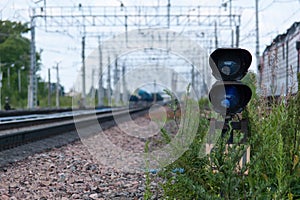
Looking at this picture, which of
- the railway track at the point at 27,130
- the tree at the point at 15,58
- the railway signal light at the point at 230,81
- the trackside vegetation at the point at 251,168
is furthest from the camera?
the tree at the point at 15,58

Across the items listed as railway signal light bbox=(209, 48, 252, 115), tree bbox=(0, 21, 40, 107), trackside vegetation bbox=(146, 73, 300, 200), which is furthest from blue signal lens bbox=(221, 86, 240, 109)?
tree bbox=(0, 21, 40, 107)

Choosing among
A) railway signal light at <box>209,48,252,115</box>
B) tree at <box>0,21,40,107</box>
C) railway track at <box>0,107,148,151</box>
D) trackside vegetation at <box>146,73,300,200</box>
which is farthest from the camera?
tree at <box>0,21,40,107</box>

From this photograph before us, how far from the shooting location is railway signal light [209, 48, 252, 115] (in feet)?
14.7

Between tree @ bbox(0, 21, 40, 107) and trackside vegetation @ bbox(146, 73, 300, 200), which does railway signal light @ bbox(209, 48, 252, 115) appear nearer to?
trackside vegetation @ bbox(146, 73, 300, 200)

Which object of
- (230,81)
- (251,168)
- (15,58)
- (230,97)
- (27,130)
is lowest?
(27,130)

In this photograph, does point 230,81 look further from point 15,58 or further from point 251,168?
point 15,58

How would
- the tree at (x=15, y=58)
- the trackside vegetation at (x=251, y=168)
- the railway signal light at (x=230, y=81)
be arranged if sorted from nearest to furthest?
1. the trackside vegetation at (x=251, y=168)
2. the railway signal light at (x=230, y=81)
3. the tree at (x=15, y=58)

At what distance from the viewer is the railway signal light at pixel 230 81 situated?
447cm

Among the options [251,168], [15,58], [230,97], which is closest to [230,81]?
[230,97]

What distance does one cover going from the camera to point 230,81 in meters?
4.50

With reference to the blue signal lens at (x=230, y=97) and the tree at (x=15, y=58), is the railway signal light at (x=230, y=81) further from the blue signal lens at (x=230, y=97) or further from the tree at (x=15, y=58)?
the tree at (x=15, y=58)

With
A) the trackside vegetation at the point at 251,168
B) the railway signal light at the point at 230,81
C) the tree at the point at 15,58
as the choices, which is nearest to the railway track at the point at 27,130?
the trackside vegetation at the point at 251,168

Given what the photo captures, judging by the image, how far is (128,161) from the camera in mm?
9531

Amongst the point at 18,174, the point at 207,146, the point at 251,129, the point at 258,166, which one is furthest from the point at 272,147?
the point at 18,174
